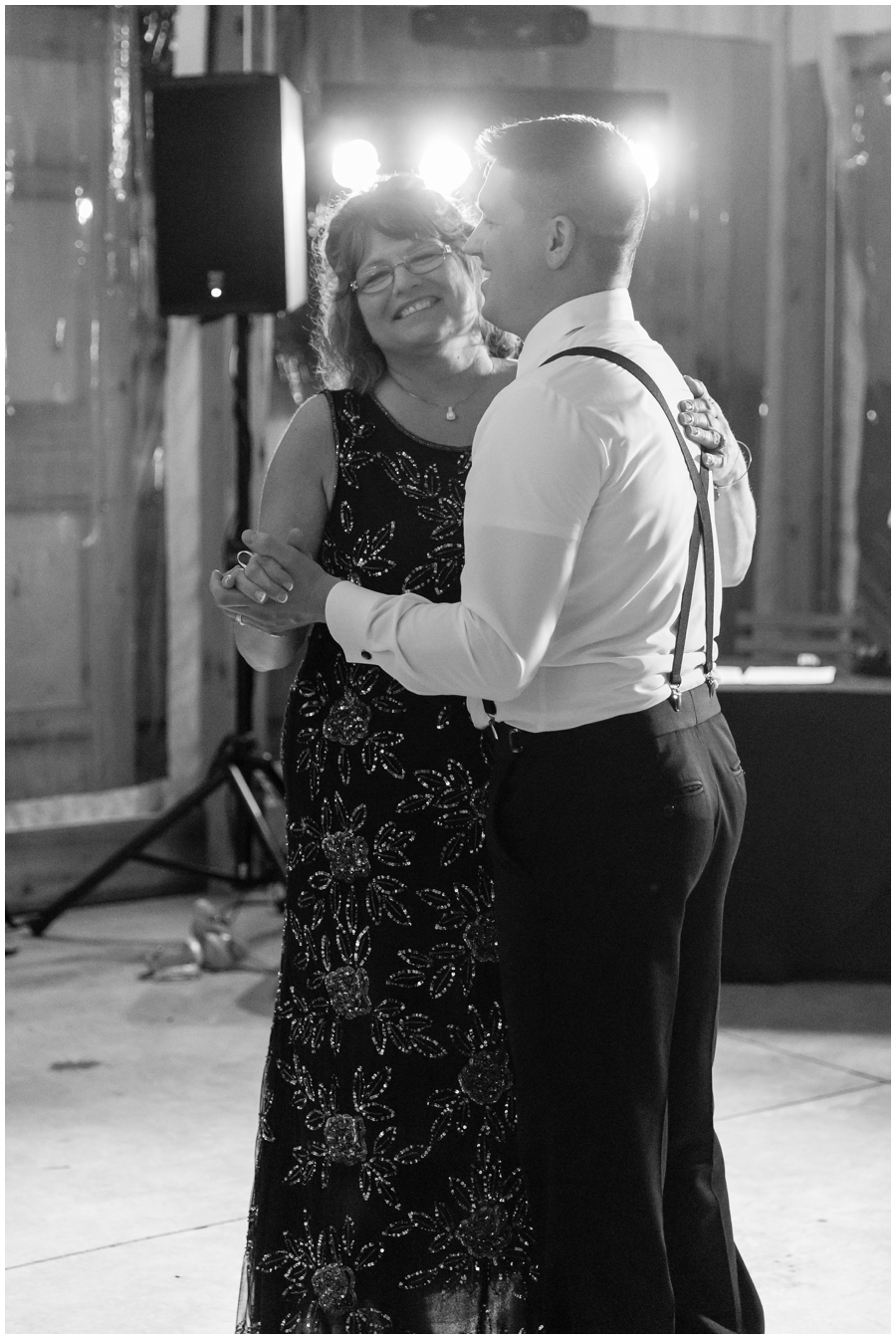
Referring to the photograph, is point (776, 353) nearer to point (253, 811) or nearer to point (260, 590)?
point (253, 811)

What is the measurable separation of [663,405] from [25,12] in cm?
376

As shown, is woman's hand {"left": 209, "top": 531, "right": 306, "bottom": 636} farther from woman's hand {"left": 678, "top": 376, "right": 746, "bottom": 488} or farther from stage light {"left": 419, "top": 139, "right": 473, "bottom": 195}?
stage light {"left": 419, "top": 139, "right": 473, "bottom": 195}

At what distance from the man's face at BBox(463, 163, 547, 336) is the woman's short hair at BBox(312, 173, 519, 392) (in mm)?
386

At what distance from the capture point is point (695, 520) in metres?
1.53

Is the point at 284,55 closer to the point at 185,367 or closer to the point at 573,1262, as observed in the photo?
the point at 185,367

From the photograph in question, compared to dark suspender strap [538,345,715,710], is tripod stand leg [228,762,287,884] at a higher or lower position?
lower

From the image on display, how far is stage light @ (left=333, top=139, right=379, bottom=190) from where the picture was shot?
4.64 meters

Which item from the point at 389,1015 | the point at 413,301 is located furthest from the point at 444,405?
the point at 389,1015

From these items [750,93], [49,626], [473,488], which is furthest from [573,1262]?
[750,93]

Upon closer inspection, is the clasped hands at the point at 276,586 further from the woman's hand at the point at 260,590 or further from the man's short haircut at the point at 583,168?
the man's short haircut at the point at 583,168

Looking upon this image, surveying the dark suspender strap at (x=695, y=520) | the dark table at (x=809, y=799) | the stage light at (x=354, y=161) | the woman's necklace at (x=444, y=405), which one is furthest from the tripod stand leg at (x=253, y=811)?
the dark suspender strap at (x=695, y=520)

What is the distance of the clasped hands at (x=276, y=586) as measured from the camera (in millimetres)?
1616

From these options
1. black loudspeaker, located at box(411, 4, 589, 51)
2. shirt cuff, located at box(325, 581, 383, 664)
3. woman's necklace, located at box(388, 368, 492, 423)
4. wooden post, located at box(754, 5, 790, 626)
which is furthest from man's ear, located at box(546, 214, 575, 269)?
wooden post, located at box(754, 5, 790, 626)

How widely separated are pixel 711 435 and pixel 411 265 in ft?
1.75
